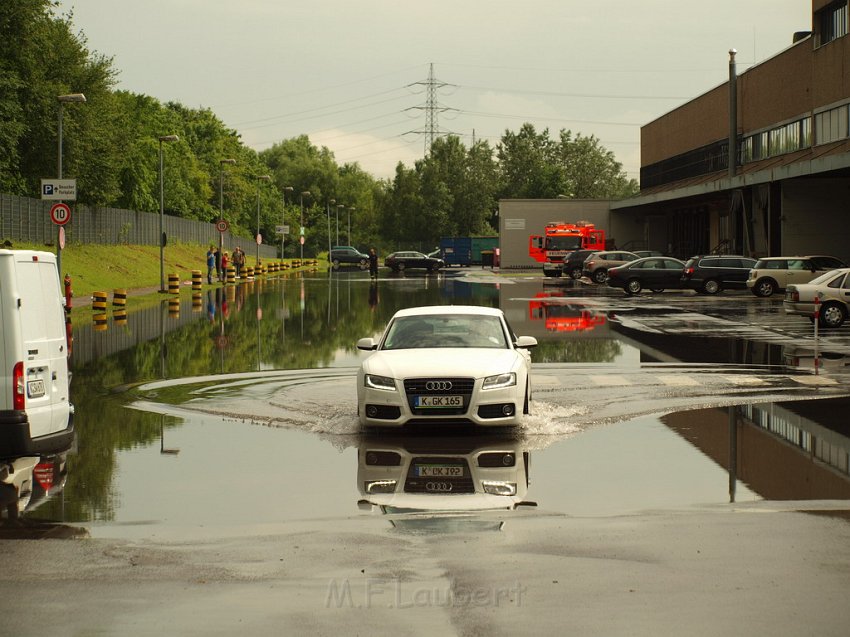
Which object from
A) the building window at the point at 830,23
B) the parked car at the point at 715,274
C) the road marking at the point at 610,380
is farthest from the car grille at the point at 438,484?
the building window at the point at 830,23

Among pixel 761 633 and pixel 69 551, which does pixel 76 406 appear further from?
pixel 761 633

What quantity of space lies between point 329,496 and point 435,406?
3.21 meters

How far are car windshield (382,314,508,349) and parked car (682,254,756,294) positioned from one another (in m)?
36.1

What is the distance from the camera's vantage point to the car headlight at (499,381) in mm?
13281

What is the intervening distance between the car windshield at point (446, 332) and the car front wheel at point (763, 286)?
3345 cm

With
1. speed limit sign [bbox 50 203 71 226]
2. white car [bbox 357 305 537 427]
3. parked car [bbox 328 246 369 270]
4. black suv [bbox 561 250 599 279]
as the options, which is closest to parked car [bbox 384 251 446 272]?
parked car [bbox 328 246 369 270]

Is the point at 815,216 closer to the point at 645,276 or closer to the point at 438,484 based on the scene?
the point at 645,276

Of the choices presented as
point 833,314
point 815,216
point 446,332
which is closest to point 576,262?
point 815,216

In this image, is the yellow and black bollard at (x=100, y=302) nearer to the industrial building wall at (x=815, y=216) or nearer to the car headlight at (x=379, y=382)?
the car headlight at (x=379, y=382)

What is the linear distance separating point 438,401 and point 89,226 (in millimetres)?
62311

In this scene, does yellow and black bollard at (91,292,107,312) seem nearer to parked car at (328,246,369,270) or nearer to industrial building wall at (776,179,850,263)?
industrial building wall at (776,179,850,263)

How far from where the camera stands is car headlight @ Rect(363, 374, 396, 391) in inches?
525

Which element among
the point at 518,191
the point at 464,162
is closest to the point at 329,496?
the point at 464,162

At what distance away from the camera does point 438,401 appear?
13.2 m
